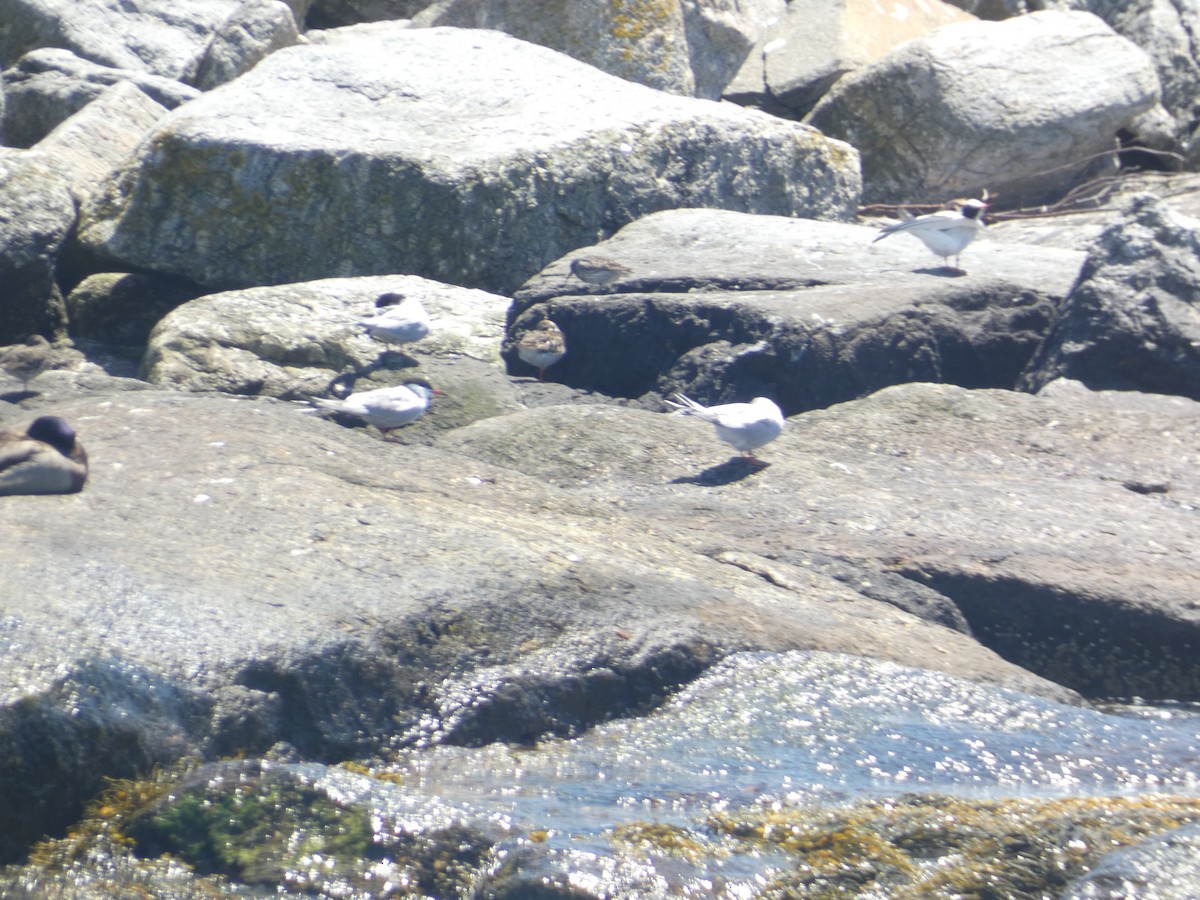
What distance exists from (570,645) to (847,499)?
183 centimetres

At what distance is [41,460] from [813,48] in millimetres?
10899

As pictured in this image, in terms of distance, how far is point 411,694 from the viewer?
3801mm

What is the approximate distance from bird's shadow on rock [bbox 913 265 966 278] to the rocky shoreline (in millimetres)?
34

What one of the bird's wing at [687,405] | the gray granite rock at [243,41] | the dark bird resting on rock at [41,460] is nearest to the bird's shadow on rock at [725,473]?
the bird's wing at [687,405]

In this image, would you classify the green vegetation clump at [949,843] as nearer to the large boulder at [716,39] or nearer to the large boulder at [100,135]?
the large boulder at [100,135]

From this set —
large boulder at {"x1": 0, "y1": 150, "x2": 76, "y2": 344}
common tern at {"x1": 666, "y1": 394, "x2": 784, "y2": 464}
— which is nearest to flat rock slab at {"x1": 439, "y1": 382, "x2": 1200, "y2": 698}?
common tern at {"x1": 666, "y1": 394, "x2": 784, "y2": 464}

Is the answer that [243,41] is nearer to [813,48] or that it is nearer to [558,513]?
[813,48]

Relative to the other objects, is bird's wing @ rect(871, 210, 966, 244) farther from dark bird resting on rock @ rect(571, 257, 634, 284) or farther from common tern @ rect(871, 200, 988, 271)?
dark bird resting on rock @ rect(571, 257, 634, 284)

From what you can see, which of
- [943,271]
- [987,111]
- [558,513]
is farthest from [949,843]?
[987,111]

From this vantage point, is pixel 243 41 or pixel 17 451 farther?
pixel 243 41

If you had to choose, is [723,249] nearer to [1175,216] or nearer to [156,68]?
[1175,216]

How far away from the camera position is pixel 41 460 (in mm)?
4371

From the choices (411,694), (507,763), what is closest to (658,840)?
(507,763)

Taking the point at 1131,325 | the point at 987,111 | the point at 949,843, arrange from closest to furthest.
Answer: the point at 949,843 → the point at 1131,325 → the point at 987,111
